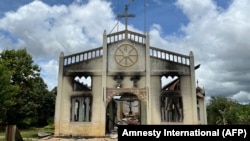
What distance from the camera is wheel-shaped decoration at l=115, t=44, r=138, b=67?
20.5 metres

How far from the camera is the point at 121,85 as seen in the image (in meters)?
20.2

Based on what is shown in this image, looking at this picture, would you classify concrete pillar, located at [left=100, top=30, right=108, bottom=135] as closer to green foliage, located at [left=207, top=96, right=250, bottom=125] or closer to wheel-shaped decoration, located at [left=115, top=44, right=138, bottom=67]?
wheel-shaped decoration, located at [left=115, top=44, right=138, bottom=67]

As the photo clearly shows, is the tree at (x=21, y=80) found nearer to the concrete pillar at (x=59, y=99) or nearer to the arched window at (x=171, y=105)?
the concrete pillar at (x=59, y=99)

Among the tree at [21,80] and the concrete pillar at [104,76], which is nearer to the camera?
the concrete pillar at [104,76]

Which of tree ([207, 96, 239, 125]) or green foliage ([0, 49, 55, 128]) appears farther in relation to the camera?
tree ([207, 96, 239, 125])

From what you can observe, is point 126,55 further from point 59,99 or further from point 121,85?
point 59,99

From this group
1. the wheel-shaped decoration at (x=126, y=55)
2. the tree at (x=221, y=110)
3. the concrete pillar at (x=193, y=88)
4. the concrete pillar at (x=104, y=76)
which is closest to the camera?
the concrete pillar at (x=193, y=88)

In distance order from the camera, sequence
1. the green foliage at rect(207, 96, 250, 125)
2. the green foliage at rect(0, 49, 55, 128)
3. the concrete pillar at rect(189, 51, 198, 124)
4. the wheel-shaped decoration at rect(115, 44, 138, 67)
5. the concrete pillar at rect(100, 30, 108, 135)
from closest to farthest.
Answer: the concrete pillar at rect(189, 51, 198, 124)
the concrete pillar at rect(100, 30, 108, 135)
the wheel-shaped decoration at rect(115, 44, 138, 67)
the green foliage at rect(0, 49, 55, 128)
the green foliage at rect(207, 96, 250, 125)

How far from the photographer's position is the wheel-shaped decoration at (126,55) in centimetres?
2048

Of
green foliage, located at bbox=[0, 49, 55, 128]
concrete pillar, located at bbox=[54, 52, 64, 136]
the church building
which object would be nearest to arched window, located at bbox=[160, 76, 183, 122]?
the church building

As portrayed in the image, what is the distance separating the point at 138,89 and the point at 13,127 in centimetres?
1120

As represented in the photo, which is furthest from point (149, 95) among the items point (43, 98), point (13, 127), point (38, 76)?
point (43, 98)

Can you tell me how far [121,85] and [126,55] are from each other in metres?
2.21

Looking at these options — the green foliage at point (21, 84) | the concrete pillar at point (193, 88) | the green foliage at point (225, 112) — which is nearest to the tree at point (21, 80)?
the green foliage at point (21, 84)
